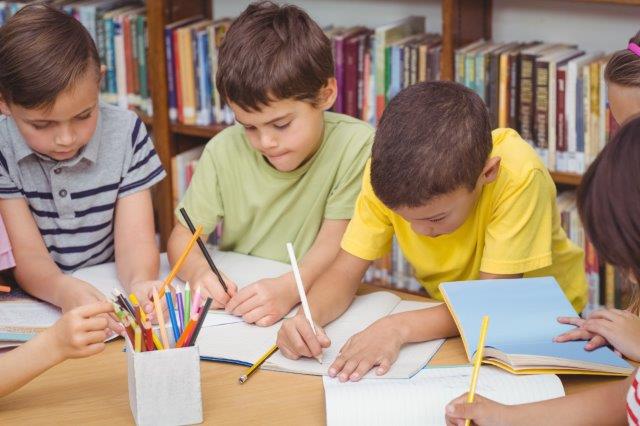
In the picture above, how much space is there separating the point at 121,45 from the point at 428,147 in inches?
77.7

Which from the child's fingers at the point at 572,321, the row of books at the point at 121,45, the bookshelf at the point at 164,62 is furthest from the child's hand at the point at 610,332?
the row of books at the point at 121,45

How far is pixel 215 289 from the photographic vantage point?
1.62m

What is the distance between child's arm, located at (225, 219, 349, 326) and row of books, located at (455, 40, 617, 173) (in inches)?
33.9

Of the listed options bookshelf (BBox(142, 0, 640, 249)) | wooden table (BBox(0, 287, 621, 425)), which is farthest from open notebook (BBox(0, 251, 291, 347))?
bookshelf (BBox(142, 0, 640, 249))

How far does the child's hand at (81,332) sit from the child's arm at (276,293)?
0.28 m

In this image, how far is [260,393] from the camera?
1.35 metres

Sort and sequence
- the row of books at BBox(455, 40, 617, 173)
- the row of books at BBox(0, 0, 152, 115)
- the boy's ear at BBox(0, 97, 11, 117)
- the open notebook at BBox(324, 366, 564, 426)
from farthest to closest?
the row of books at BBox(0, 0, 152, 115) → the row of books at BBox(455, 40, 617, 173) → the boy's ear at BBox(0, 97, 11, 117) → the open notebook at BBox(324, 366, 564, 426)

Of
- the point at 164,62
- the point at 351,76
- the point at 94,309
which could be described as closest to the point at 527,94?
the point at 351,76

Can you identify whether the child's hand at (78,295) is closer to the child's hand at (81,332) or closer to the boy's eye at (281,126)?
the child's hand at (81,332)

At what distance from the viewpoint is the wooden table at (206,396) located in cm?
130

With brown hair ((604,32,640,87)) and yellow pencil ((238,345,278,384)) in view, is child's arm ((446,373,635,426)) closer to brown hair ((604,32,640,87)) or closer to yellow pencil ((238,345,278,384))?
yellow pencil ((238,345,278,384))

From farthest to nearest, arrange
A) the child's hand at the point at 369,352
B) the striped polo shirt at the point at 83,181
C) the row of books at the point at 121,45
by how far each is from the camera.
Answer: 1. the row of books at the point at 121,45
2. the striped polo shirt at the point at 83,181
3. the child's hand at the point at 369,352

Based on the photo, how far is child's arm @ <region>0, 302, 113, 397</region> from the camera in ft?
4.34

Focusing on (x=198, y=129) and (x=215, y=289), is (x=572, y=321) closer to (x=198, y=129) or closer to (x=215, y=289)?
(x=215, y=289)
